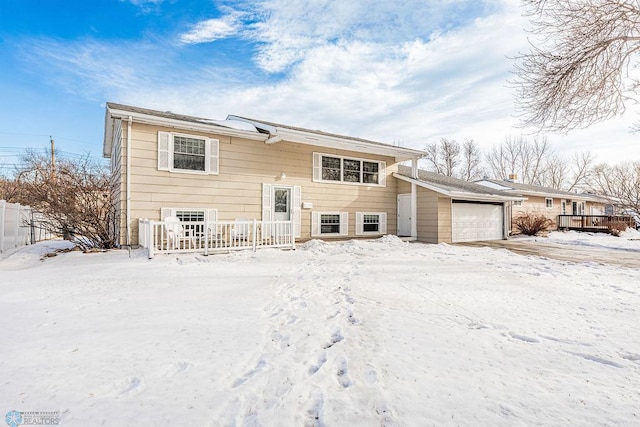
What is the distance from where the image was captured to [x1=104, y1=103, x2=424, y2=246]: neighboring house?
26.8 feet

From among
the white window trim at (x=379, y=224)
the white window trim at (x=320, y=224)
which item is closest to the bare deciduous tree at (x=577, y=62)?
the white window trim at (x=379, y=224)

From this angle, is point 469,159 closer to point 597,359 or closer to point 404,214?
point 404,214

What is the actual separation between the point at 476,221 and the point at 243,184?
10374mm

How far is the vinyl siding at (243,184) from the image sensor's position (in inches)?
325

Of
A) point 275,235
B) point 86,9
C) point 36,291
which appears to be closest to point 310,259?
point 275,235

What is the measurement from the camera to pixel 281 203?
10648 mm

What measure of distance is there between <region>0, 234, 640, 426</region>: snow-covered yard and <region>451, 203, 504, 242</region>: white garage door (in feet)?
24.2

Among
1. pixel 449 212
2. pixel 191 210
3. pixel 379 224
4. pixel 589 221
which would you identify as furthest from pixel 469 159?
pixel 191 210

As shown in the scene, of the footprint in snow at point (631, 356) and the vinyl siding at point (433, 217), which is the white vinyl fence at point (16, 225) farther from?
the vinyl siding at point (433, 217)

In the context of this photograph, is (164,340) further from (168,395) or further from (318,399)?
(318,399)

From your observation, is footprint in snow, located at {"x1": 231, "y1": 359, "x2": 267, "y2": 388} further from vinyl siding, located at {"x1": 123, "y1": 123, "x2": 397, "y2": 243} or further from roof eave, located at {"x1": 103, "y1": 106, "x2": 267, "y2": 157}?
roof eave, located at {"x1": 103, "y1": 106, "x2": 267, "y2": 157}

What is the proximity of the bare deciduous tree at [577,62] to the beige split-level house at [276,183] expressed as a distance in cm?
409

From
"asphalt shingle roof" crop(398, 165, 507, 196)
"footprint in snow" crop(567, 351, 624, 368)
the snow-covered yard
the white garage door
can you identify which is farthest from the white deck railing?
the white garage door

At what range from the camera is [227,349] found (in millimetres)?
2520
